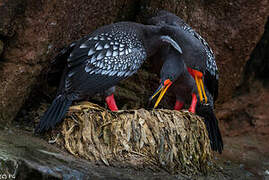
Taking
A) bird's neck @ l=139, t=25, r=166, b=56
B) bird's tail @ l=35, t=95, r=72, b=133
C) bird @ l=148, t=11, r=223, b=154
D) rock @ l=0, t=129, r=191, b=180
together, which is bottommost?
rock @ l=0, t=129, r=191, b=180

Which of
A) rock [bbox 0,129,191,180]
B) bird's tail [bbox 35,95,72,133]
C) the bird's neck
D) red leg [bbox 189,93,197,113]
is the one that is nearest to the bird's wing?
bird's tail [bbox 35,95,72,133]

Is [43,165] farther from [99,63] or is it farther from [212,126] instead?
[212,126]

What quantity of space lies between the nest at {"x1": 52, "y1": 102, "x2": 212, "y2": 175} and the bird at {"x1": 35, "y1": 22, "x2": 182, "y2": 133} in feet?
0.42

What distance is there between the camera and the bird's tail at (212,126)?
452 cm

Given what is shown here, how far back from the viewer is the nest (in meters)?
3.57

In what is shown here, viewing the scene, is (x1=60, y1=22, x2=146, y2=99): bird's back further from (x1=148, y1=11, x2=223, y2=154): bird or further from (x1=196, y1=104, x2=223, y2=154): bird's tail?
(x1=196, y1=104, x2=223, y2=154): bird's tail

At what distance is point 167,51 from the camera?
4.46m

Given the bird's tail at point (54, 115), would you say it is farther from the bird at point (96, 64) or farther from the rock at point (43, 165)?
the rock at point (43, 165)

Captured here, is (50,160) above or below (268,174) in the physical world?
above

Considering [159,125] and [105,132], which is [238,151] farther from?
[105,132]

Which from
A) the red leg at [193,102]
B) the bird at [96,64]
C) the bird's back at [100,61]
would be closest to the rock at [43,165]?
the bird at [96,64]

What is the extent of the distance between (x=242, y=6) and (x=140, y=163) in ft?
8.96

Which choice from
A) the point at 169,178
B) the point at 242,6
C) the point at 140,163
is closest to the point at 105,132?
the point at 140,163

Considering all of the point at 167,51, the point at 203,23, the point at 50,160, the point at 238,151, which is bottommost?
the point at 238,151
